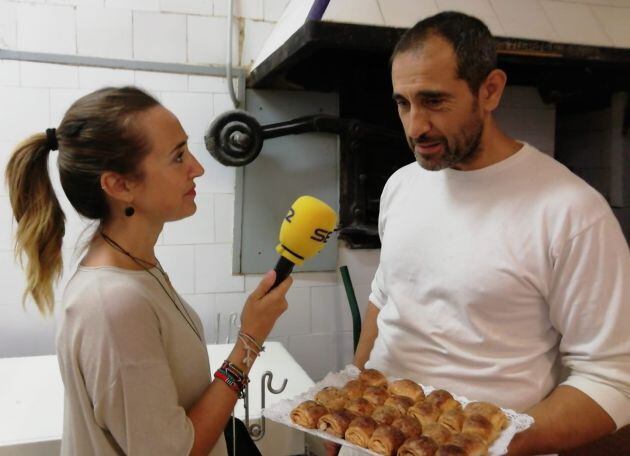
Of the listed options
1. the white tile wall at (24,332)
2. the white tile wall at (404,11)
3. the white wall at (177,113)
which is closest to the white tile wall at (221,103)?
the white wall at (177,113)

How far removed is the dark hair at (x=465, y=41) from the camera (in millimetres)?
1073

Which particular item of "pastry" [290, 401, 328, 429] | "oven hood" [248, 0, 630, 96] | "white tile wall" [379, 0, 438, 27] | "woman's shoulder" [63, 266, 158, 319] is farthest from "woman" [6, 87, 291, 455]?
"white tile wall" [379, 0, 438, 27]

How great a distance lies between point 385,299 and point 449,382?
0.32 m

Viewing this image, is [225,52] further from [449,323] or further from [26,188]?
[449,323]

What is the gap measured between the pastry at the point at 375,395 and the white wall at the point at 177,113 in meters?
1.08

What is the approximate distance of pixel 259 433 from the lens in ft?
4.15

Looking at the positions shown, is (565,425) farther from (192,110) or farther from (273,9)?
(273,9)

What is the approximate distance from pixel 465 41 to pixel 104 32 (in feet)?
4.51

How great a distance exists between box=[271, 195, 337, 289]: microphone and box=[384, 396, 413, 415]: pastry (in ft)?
1.04

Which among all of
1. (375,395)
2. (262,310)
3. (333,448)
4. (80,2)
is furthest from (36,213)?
(80,2)

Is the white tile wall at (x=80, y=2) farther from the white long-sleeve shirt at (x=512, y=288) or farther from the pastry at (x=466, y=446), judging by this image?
the pastry at (x=466, y=446)

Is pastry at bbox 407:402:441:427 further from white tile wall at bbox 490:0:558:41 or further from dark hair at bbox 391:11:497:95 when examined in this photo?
white tile wall at bbox 490:0:558:41

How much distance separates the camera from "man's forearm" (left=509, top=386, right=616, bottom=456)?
92 centimetres

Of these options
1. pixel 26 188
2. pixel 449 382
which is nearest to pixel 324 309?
pixel 449 382
